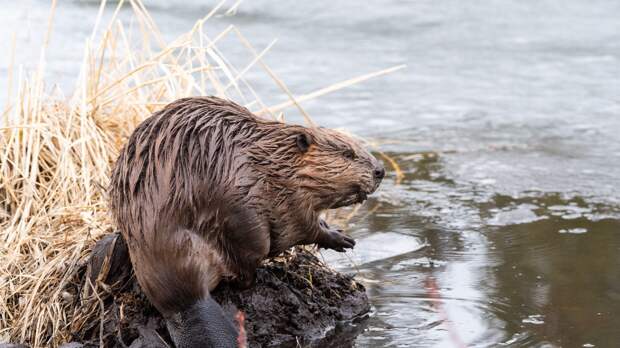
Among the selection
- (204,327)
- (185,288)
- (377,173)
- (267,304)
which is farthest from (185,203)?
(377,173)

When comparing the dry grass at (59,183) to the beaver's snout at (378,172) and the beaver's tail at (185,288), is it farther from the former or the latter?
the beaver's snout at (378,172)

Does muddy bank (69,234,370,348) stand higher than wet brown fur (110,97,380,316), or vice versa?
wet brown fur (110,97,380,316)

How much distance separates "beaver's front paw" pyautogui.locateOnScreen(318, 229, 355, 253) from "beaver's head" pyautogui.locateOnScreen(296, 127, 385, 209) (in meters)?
0.11

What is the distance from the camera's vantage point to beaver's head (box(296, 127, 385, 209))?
3.21 m

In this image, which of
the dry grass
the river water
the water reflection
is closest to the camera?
the dry grass

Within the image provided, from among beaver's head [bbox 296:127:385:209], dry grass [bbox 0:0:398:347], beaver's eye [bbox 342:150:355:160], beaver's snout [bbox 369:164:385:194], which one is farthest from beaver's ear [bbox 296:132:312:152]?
dry grass [bbox 0:0:398:347]

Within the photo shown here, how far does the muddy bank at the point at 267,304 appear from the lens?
3.15m

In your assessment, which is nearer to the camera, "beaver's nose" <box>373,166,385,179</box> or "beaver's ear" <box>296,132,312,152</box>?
"beaver's ear" <box>296,132,312,152</box>

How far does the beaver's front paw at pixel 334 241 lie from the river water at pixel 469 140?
0.28m

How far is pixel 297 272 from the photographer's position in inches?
139

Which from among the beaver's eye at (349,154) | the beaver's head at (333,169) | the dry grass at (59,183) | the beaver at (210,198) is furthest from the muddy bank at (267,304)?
the beaver's eye at (349,154)

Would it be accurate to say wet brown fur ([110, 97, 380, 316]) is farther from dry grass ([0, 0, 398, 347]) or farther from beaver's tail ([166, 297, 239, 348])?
dry grass ([0, 0, 398, 347])

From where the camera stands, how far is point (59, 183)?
3865 mm

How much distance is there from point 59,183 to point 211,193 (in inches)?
43.5
